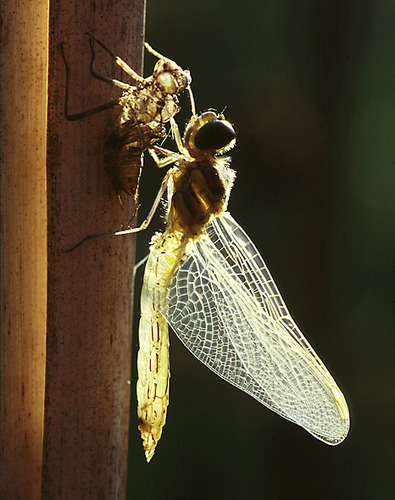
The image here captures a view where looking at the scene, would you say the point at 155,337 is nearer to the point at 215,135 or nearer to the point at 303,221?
the point at 215,135

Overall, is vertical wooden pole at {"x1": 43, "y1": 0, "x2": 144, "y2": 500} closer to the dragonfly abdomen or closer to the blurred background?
the dragonfly abdomen

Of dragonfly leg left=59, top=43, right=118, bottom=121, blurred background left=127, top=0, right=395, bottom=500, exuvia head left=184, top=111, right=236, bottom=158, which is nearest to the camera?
dragonfly leg left=59, top=43, right=118, bottom=121

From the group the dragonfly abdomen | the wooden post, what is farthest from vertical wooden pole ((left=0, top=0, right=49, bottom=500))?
the dragonfly abdomen

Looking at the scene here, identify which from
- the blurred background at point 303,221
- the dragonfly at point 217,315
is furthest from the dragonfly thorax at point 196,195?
the blurred background at point 303,221

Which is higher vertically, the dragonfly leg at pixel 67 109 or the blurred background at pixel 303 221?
the dragonfly leg at pixel 67 109

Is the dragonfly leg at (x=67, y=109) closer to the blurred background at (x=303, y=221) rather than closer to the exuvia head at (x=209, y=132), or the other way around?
the exuvia head at (x=209, y=132)
